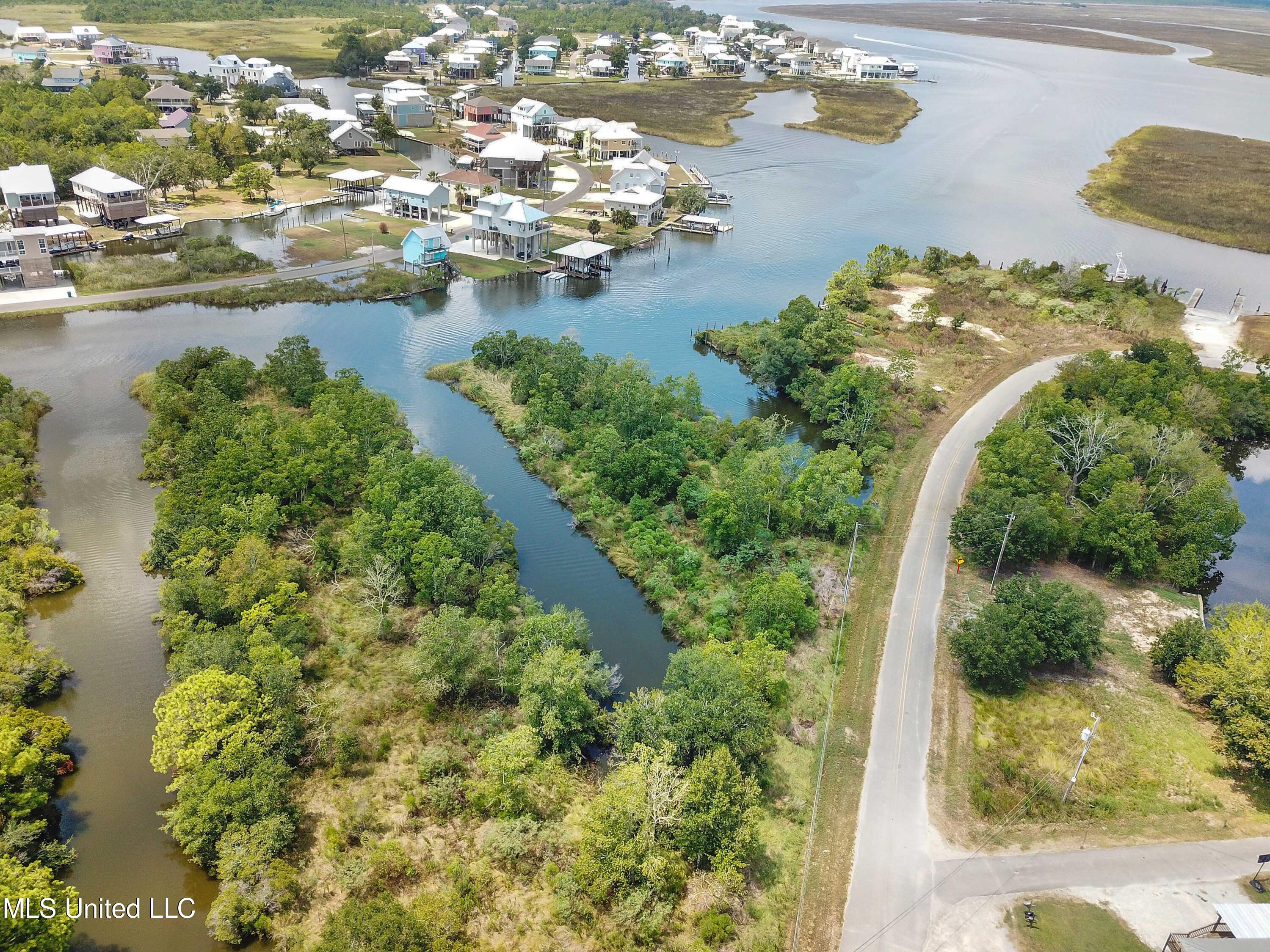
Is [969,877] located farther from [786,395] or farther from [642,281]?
[642,281]

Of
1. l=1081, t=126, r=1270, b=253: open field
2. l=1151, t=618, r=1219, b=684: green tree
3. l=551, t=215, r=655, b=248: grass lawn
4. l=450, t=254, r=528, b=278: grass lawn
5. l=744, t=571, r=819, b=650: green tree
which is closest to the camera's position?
l=1151, t=618, r=1219, b=684: green tree

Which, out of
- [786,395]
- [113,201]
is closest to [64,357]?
[113,201]

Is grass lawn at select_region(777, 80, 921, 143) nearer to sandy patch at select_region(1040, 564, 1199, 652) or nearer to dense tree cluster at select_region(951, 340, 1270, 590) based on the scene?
dense tree cluster at select_region(951, 340, 1270, 590)

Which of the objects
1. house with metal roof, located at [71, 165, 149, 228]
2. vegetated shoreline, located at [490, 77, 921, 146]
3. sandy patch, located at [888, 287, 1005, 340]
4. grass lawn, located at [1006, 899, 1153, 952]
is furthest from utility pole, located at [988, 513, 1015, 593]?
vegetated shoreline, located at [490, 77, 921, 146]

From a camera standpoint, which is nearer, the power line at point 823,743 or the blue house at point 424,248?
the power line at point 823,743

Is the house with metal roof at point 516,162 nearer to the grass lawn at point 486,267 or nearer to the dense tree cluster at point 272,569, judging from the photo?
the grass lawn at point 486,267

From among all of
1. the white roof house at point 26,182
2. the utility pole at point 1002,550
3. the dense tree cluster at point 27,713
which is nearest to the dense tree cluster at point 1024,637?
the utility pole at point 1002,550
